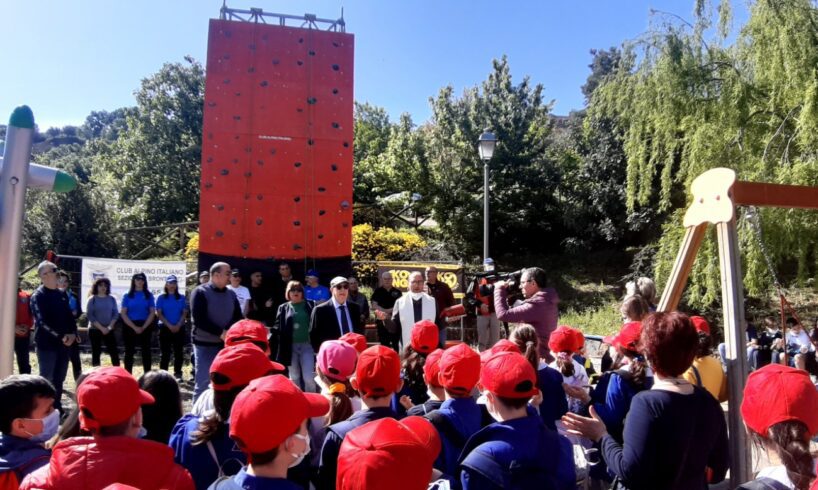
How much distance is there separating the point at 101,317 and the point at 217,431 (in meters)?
6.35

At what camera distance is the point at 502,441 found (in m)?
2.01

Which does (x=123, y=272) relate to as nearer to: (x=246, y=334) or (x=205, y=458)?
(x=246, y=334)

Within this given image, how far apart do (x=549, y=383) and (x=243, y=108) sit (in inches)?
333

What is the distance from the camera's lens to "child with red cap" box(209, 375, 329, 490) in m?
1.66

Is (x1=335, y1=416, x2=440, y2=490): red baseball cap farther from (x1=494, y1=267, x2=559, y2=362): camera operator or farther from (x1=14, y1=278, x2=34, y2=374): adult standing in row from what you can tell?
(x1=14, y1=278, x2=34, y2=374): adult standing in row

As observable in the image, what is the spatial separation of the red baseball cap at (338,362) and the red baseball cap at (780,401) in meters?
1.86

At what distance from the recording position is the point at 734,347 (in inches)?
112

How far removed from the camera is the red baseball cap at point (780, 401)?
1.67 m

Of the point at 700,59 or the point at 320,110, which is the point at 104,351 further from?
the point at 700,59

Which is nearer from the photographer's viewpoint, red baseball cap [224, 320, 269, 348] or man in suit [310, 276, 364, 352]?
red baseball cap [224, 320, 269, 348]

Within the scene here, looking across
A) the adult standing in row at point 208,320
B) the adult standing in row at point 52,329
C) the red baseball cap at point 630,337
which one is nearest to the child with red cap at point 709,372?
the red baseball cap at point 630,337

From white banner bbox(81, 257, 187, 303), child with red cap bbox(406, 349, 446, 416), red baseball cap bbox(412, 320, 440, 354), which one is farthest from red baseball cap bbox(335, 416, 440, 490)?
white banner bbox(81, 257, 187, 303)

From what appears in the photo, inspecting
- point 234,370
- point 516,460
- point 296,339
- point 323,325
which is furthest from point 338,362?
point 296,339

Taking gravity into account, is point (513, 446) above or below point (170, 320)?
above
